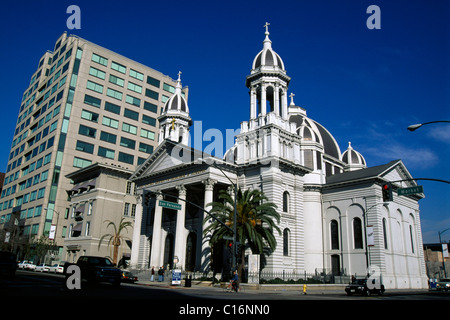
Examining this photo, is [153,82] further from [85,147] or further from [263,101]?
[263,101]

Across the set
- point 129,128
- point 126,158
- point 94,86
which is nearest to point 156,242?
point 126,158

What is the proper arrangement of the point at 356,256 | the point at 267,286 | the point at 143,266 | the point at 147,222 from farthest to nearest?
the point at 147,222
the point at 143,266
the point at 356,256
the point at 267,286

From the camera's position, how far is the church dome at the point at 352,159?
61219 millimetres

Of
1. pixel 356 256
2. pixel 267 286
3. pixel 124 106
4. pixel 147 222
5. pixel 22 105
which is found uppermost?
pixel 22 105

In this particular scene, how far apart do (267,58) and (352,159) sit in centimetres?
2421

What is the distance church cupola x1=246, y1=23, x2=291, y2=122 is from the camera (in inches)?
1855

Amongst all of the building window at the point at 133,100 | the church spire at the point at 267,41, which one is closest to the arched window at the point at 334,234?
the church spire at the point at 267,41

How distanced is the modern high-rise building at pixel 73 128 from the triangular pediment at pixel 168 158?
75.9 feet

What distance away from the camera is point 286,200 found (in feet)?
147

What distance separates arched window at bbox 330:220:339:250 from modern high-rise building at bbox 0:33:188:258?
1715 inches

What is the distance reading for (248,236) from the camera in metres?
34.2
